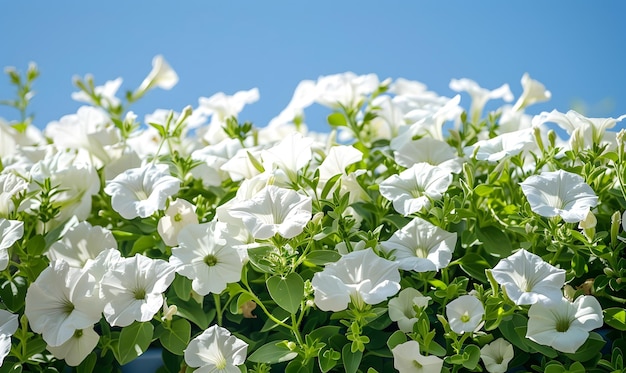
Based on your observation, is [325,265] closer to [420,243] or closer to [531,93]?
[420,243]

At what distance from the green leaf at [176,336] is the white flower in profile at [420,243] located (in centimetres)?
23

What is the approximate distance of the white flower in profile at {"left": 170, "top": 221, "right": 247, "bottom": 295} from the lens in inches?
28.6

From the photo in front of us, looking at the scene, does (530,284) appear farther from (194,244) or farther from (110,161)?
(110,161)

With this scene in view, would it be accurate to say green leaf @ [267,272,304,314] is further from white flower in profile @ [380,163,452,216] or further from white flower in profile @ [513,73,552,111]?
white flower in profile @ [513,73,552,111]

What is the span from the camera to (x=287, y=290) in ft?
2.31

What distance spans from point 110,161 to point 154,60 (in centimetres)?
29

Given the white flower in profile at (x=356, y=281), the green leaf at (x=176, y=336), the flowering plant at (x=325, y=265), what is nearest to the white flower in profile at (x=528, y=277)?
the flowering plant at (x=325, y=265)

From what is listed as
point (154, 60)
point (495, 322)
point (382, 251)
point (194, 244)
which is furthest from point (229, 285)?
point (154, 60)

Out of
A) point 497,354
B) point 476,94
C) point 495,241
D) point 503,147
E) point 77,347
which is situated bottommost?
point 77,347

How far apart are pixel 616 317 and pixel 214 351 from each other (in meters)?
0.41

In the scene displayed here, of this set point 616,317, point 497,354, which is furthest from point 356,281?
point 616,317

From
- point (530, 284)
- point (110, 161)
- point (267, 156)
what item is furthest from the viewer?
point (110, 161)

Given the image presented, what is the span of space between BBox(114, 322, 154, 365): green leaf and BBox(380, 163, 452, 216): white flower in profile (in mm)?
292

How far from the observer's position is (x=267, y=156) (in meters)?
0.83
